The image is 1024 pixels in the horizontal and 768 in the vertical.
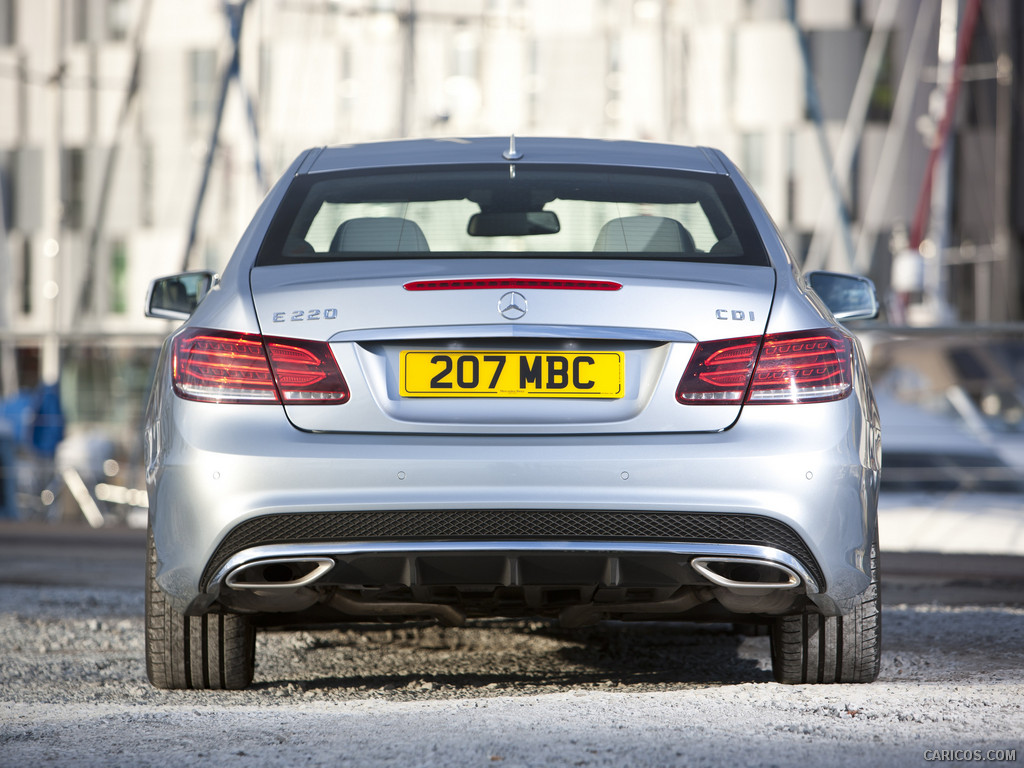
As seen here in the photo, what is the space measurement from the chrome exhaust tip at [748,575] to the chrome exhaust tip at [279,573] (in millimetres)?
888

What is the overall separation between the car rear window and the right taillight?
383mm

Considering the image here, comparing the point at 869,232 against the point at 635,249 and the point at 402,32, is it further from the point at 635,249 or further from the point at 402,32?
the point at 635,249

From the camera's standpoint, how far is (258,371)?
3.40 metres

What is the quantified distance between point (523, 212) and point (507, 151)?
1.14ft

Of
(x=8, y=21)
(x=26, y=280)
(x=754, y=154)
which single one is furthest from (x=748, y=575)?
(x=8, y=21)

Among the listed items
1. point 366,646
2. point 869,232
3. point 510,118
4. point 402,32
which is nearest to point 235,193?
point 510,118

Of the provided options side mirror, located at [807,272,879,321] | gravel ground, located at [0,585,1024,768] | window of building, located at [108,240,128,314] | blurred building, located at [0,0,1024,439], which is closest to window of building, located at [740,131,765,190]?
blurred building, located at [0,0,1024,439]

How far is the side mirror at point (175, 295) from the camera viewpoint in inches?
176

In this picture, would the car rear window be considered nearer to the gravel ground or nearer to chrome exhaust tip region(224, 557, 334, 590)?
chrome exhaust tip region(224, 557, 334, 590)

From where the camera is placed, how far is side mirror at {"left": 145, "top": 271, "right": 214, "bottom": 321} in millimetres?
Answer: 4461

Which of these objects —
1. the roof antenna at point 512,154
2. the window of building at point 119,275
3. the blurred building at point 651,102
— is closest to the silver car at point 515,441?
the roof antenna at point 512,154

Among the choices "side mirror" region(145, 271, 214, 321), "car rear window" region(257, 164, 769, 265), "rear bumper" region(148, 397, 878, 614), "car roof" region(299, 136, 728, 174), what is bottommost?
"rear bumper" region(148, 397, 878, 614)

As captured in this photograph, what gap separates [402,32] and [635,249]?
1993cm

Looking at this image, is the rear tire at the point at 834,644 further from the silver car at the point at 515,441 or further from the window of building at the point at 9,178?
the window of building at the point at 9,178
